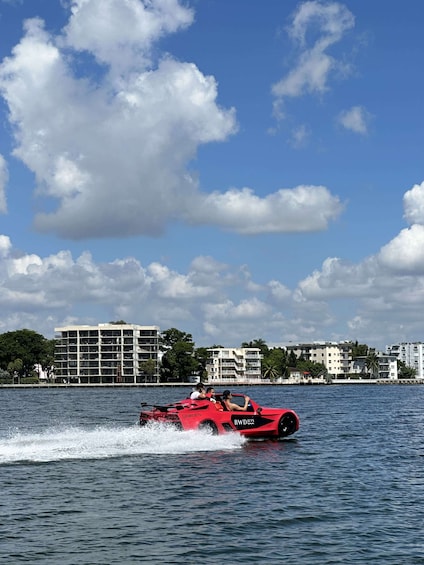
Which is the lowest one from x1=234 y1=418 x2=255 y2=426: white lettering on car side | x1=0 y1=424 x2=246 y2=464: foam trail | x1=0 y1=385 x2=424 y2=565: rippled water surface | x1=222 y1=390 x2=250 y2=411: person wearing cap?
x1=0 y1=385 x2=424 y2=565: rippled water surface

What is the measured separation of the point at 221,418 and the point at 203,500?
13.8 m

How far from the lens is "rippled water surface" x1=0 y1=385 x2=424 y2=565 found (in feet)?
64.1

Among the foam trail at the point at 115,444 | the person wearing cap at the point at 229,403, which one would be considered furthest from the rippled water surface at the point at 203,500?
the person wearing cap at the point at 229,403

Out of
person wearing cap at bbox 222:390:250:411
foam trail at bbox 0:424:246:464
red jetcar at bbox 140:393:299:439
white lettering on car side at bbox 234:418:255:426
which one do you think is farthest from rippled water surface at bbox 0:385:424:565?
person wearing cap at bbox 222:390:250:411

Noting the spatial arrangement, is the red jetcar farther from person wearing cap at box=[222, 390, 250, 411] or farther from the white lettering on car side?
person wearing cap at box=[222, 390, 250, 411]

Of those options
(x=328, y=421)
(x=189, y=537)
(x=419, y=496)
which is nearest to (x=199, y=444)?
(x=419, y=496)

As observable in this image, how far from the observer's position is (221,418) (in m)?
39.6

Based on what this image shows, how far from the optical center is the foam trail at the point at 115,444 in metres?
35.1

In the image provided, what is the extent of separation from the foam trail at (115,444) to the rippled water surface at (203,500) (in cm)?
6

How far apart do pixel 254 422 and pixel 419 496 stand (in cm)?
1509

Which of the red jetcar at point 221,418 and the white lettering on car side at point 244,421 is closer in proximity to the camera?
the red jetcar at point 221,418

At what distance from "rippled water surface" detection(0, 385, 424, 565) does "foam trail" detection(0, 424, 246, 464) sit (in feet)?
0.21

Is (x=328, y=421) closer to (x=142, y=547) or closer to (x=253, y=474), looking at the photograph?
(x=253, y=474)

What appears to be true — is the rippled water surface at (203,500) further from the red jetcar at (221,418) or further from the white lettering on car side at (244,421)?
the white lettering on car side at (244,421)
